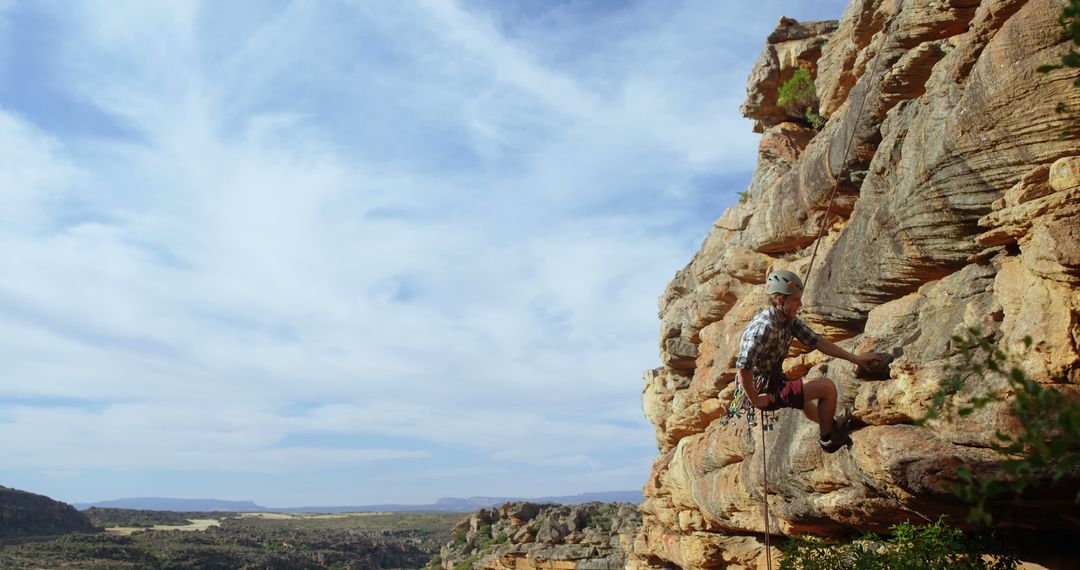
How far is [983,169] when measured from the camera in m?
10.4

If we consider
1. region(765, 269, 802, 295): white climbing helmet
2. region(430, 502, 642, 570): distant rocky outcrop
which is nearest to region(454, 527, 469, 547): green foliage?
region(430, 502, 642, 570): distant rocky outcrop

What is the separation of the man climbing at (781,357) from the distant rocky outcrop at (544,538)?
20.6m

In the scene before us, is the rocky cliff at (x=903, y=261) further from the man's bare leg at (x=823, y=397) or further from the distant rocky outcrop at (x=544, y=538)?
the distant rocky outcrop at (x=544, y=538)

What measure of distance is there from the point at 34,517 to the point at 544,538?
8139 centimetres

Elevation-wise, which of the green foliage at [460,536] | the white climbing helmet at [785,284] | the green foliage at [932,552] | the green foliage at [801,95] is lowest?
the green foliage at [460,536]

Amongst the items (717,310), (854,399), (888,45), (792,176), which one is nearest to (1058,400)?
(854,399)

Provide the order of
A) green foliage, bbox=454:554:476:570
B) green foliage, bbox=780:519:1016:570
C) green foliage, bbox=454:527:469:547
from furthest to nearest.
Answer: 1. green foliage, bbox=454:527:469:547
2. green foliage, bbox=454:554:476:570
3. green foliage, bbox=780:519:1016:570

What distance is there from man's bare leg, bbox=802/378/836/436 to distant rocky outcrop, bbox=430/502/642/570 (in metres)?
20.6

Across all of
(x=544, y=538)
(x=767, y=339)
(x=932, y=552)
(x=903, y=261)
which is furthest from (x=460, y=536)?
(x=903, y=261)

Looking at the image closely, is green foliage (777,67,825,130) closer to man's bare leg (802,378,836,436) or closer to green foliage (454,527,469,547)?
man's bare leg (802,378,836,436)

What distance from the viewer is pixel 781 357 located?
478 inches

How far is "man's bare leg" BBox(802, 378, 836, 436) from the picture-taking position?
11881 mm

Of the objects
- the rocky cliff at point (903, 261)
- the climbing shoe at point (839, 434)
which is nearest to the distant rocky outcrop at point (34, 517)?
the rocky cliff at point (903, 261)

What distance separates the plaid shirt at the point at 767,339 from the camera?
37.6 feet
